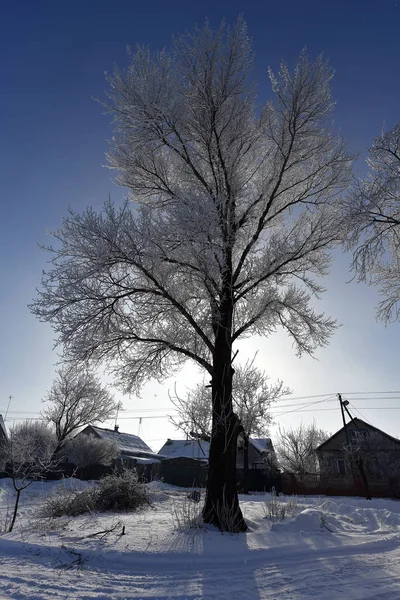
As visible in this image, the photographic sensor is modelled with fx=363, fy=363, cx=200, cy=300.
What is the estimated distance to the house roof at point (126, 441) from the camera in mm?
41531

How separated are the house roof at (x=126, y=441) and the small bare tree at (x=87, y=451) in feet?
22.5

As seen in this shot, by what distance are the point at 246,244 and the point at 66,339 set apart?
436 cm

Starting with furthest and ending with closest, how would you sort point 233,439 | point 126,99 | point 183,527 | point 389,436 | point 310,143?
point 389,436 → point 310,143 → point 126,99 → point 233,439 → point 183,527

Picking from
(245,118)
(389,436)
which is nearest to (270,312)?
(245,118)

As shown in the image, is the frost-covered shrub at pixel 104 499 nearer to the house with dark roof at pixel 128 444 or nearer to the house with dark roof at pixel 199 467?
the house with dark roof at pixel 199 467

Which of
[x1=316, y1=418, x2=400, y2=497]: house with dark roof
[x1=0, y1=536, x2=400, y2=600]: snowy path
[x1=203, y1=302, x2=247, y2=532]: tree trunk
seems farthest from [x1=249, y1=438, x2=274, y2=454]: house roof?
[x1=0, y1=536, x2=400, y2=600]: snowy path

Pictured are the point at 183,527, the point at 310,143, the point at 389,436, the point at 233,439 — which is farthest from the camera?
the point at 389,436

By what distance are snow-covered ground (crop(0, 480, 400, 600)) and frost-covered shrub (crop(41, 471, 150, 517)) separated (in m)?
1.32

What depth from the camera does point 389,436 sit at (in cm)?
3192

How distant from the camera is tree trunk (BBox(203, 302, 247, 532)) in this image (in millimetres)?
6320

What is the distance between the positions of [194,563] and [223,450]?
8.66 ft

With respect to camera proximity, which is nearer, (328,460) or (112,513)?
(112,513)

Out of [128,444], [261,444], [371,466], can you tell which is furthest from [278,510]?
[128,444]

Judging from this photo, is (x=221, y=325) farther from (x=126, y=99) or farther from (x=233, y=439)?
(x=126, y=99)
